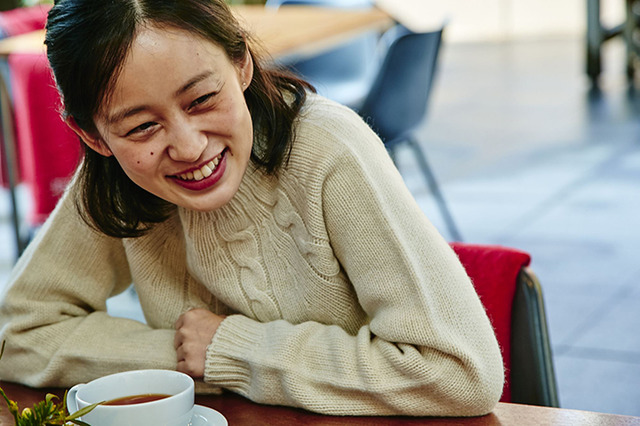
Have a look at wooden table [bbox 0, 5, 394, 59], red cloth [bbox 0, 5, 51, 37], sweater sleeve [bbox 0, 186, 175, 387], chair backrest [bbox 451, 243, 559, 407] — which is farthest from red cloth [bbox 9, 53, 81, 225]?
chair backrest [bbox 451, 243, 559, 407]

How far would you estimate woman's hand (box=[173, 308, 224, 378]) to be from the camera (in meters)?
1.08

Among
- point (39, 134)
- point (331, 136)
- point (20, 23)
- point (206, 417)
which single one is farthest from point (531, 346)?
point (20, 23)

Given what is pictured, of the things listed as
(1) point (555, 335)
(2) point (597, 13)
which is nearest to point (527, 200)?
(1) point (555, 335)

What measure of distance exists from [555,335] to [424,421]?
1.89 m

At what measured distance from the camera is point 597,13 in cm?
643

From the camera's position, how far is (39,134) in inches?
117

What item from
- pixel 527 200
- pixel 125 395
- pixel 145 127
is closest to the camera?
pixel 125 395

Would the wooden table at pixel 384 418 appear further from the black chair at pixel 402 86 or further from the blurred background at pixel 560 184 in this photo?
the black chair at pixel 402 86

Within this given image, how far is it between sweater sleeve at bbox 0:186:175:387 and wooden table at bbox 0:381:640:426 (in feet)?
0.33

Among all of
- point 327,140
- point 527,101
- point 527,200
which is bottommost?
point 527,101

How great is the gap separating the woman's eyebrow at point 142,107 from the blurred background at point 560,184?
1.69m

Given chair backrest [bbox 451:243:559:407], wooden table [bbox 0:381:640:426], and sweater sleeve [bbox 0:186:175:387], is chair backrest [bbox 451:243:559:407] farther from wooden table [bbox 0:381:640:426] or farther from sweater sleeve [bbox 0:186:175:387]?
sweater sleeve [bbox 0:186:175:387]

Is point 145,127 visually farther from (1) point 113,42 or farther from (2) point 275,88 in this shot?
(2) point 275,88

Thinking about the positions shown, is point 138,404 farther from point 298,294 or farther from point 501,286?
point 501,286
